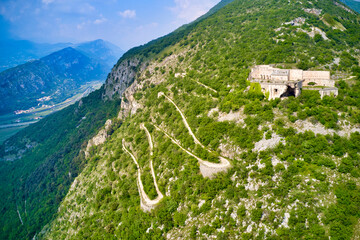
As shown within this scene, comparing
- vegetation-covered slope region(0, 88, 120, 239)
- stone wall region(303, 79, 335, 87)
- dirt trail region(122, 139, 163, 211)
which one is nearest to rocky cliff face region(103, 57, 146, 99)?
vegetation-covered slope region(0, 88, 120, 239)

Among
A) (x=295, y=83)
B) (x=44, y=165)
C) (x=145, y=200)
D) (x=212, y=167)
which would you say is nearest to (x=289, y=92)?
(x=295, y=83)

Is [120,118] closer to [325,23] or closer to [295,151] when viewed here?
[295,151]

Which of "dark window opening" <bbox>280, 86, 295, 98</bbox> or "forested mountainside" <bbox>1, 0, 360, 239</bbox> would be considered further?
"dark window opening" <bbox>280, 86, 295, 98</bbox>

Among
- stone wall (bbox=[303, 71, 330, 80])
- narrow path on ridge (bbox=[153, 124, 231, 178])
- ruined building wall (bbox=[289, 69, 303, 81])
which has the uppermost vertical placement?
ruined building wall (bbox=[289, 69, 303, 81])

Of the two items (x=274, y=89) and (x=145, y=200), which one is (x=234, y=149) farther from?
(x=145, y=200)

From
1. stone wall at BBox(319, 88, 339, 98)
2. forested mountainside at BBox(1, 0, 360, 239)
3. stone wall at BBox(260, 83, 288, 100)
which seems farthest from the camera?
stone wall at BBox(260, 83, 288, 100)

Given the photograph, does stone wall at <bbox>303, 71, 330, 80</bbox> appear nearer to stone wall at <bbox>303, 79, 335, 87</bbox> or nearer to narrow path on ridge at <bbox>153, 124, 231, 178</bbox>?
stone wall at <bbox>303, 79, 335, 87</bbox>

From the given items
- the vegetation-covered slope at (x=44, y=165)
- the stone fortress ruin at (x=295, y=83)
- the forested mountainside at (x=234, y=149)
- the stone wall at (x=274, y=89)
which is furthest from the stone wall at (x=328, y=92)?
the vegetation-covered slope at (x=44, y=165)
